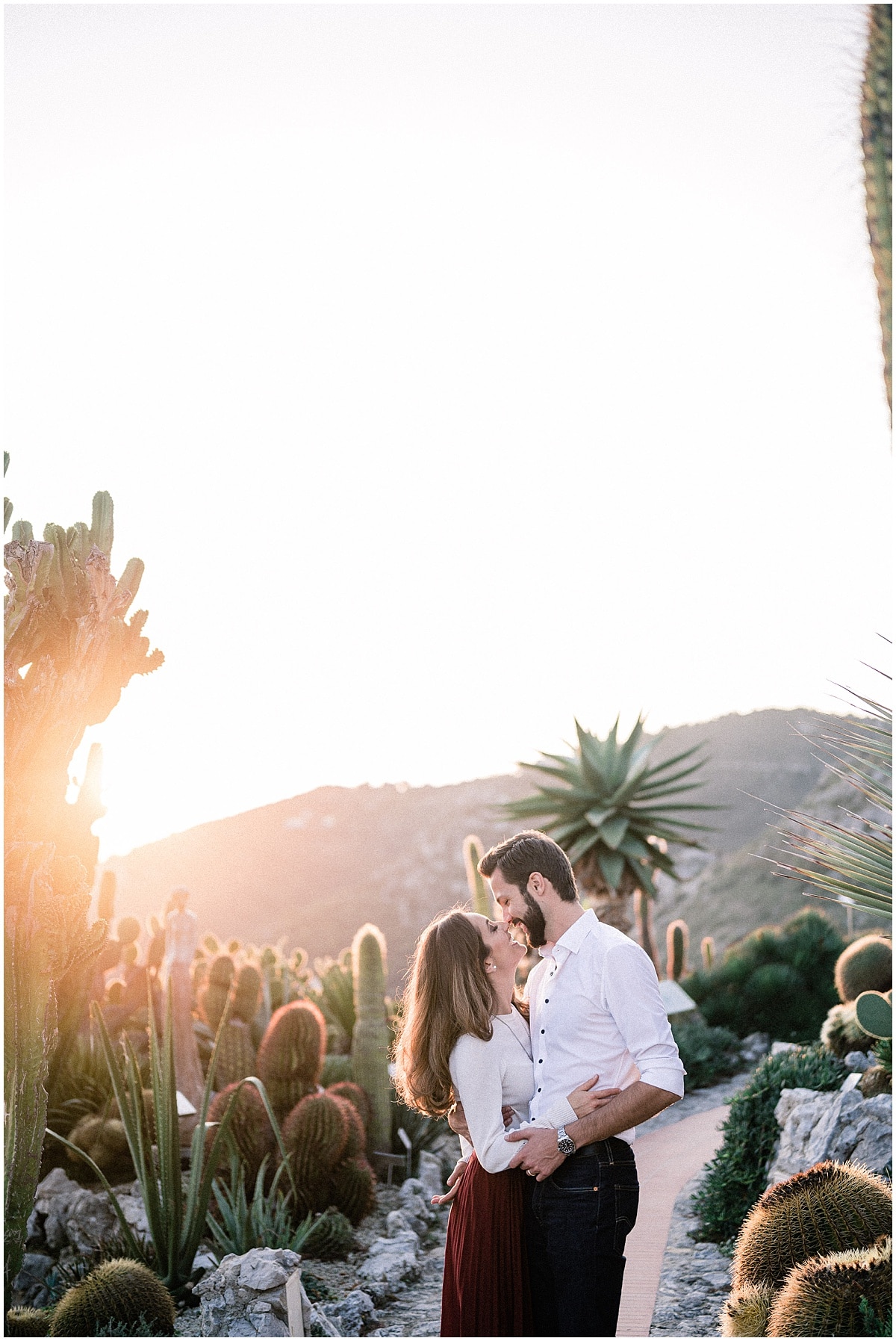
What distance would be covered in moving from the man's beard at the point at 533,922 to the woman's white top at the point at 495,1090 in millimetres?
227

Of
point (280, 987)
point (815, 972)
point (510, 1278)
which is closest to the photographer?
point (510, 1278)

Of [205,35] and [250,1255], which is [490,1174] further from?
[205,35]

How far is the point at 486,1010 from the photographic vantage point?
2719 mm

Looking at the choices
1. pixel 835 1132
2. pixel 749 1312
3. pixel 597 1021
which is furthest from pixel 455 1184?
pixel 835 1132

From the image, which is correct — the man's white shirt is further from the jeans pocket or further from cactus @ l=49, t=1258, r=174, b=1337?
cactus @ l=49, t=1258, r=174, b=1337

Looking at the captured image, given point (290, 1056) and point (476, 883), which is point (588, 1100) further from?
point (476, 883)

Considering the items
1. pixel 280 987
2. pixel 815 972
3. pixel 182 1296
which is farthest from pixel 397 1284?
pixel 815 972

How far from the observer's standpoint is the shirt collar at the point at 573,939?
2801 mm

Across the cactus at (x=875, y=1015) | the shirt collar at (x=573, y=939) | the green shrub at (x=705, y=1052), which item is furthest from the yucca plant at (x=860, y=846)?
the green shrub at (x=705, y=1052)

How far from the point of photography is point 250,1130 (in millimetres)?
5676

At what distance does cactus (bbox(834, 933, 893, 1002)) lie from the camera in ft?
22.8

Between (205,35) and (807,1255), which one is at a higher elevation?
(205,35)

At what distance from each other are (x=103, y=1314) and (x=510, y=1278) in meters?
2.27

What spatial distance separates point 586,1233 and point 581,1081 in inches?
13.7
